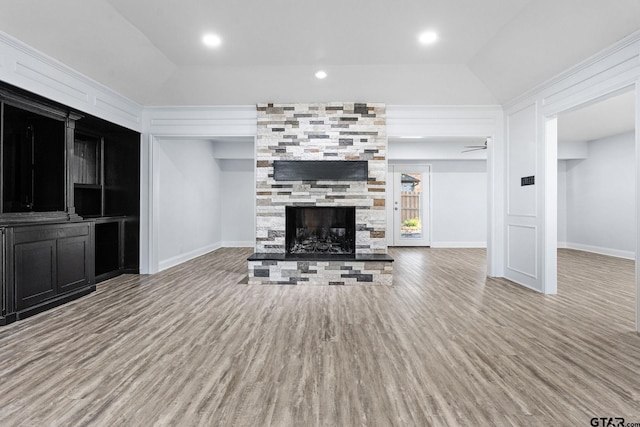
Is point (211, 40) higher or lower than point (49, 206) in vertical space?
higher

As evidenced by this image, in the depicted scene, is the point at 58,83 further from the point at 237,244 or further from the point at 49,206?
the point at 237,244

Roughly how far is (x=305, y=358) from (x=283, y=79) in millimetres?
3839

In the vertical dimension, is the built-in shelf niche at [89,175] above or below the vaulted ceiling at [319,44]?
below

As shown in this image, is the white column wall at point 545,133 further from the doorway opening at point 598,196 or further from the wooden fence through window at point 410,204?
the wooden fence through window at point 410,204

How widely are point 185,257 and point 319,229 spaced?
9.48 feet

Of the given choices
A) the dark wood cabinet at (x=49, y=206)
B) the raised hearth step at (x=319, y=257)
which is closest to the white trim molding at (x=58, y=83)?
the dark wood cabinet at (x=49, y=206)

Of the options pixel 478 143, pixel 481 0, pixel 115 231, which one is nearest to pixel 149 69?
pixel 115 231

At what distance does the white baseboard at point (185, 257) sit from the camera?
18.8ft

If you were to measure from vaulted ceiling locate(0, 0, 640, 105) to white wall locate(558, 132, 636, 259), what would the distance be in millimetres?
4503

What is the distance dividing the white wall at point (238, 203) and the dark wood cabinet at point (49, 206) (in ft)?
11.9

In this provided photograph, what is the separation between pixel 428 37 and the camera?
3906 millimetres

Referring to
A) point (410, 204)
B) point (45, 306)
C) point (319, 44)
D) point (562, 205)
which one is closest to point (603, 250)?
point (562, 205)

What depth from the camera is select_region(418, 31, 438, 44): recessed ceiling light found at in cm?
382

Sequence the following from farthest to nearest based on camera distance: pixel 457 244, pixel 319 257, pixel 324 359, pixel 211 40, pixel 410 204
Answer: pixel 410 204 < pixel 457 244 < pixel 319 257 < pixel 211 40 < pixel 324 359
